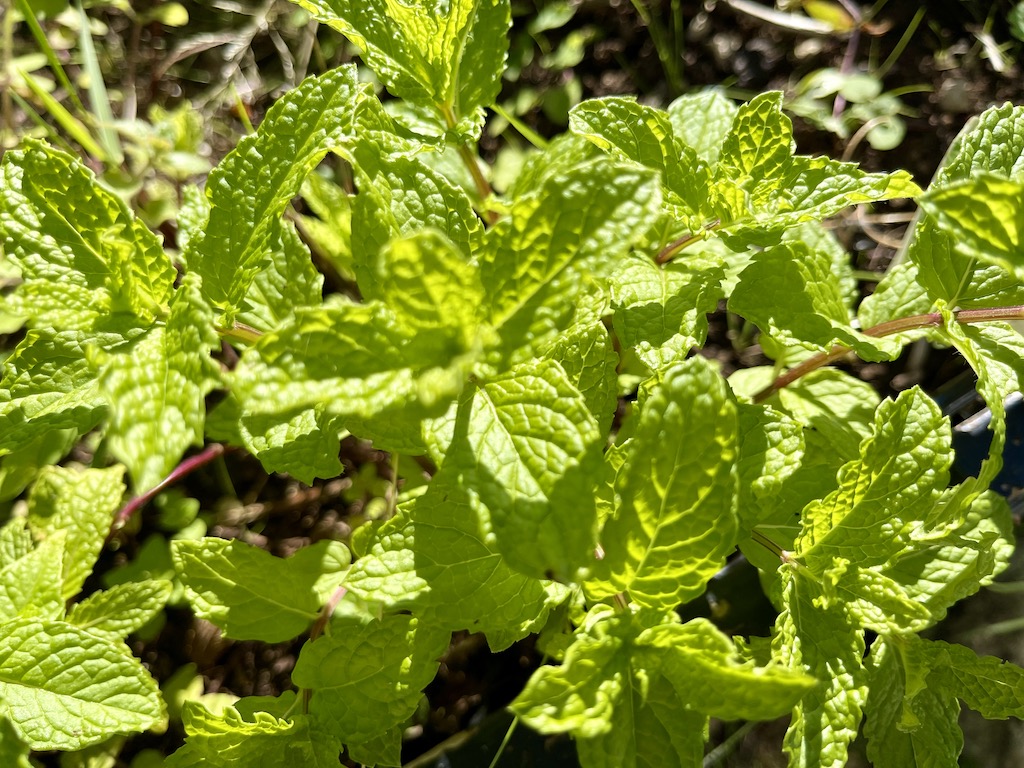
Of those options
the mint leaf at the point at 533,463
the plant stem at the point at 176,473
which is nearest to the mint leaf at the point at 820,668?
the mint leaf at the point at 533,463

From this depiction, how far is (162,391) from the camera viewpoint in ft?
2.52

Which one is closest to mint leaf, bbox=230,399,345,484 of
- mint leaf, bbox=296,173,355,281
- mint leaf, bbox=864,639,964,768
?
mint leaf, bbox=296,173,355,281

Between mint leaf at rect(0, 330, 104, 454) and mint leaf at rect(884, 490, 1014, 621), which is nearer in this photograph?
mint leaf at rect(0, 330, 104, 454)

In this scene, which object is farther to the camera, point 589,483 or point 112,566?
point 112,566

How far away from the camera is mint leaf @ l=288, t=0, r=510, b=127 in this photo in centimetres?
103

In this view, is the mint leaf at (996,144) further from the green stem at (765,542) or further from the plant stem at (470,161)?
the plant stem at (470,161)

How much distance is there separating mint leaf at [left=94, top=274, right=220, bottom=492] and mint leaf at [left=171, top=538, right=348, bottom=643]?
372 millimetres

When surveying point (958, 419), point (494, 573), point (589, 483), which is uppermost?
point (589, 483)

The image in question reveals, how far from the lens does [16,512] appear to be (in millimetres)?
1613

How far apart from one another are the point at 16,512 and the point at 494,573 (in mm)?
1200

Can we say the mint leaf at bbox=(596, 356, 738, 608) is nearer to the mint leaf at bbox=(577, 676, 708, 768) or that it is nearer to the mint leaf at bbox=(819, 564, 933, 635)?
the mint leaf at bbox=(577, 676, 708, 768)

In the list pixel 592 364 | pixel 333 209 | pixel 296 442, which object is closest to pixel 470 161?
pixel 333 209

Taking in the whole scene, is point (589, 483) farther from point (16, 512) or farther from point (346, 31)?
point (16, 512)

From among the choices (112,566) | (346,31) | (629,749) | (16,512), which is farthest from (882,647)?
(16,512)
